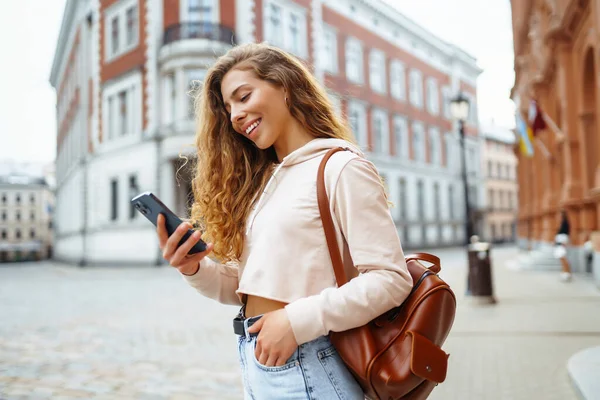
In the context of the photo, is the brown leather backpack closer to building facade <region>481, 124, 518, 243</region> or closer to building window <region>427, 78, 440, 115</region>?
building window <region>427, 78, 440, 115</region>

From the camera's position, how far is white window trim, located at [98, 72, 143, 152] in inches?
925

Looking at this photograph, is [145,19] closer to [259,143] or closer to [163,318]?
[163,318]

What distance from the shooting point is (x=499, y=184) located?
199 feet

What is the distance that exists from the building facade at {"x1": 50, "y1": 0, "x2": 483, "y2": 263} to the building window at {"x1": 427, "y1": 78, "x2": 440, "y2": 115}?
8cm

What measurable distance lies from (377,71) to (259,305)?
3443 cm

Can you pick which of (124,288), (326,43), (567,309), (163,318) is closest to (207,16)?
(326,43)

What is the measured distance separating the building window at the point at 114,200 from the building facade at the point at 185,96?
0.16ft

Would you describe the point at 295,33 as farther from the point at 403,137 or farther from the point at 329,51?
the point at 403,137

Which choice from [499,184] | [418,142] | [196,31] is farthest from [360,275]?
[499,184]

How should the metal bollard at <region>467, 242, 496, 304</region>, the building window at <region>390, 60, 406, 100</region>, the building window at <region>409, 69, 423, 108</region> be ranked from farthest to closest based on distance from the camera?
1. the building window at <region>409, 69, 423, 108</region>
2. the building window at <region>390, 60, 406, 100</region>
3. the metal bollard at <region>467, 242, 496, 304</region>

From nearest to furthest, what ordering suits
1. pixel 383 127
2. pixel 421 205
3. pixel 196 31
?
pixel 196 31, pixel 383 127, pixel 421 205

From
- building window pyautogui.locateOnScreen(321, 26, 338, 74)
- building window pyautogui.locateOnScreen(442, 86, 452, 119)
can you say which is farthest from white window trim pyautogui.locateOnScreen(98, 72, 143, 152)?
building window pyautogui.locateOnScreen(442, 86, 452, 119)

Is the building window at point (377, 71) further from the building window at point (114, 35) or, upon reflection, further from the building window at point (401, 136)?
the building window at point (114, 35)

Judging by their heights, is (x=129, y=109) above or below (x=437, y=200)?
above
